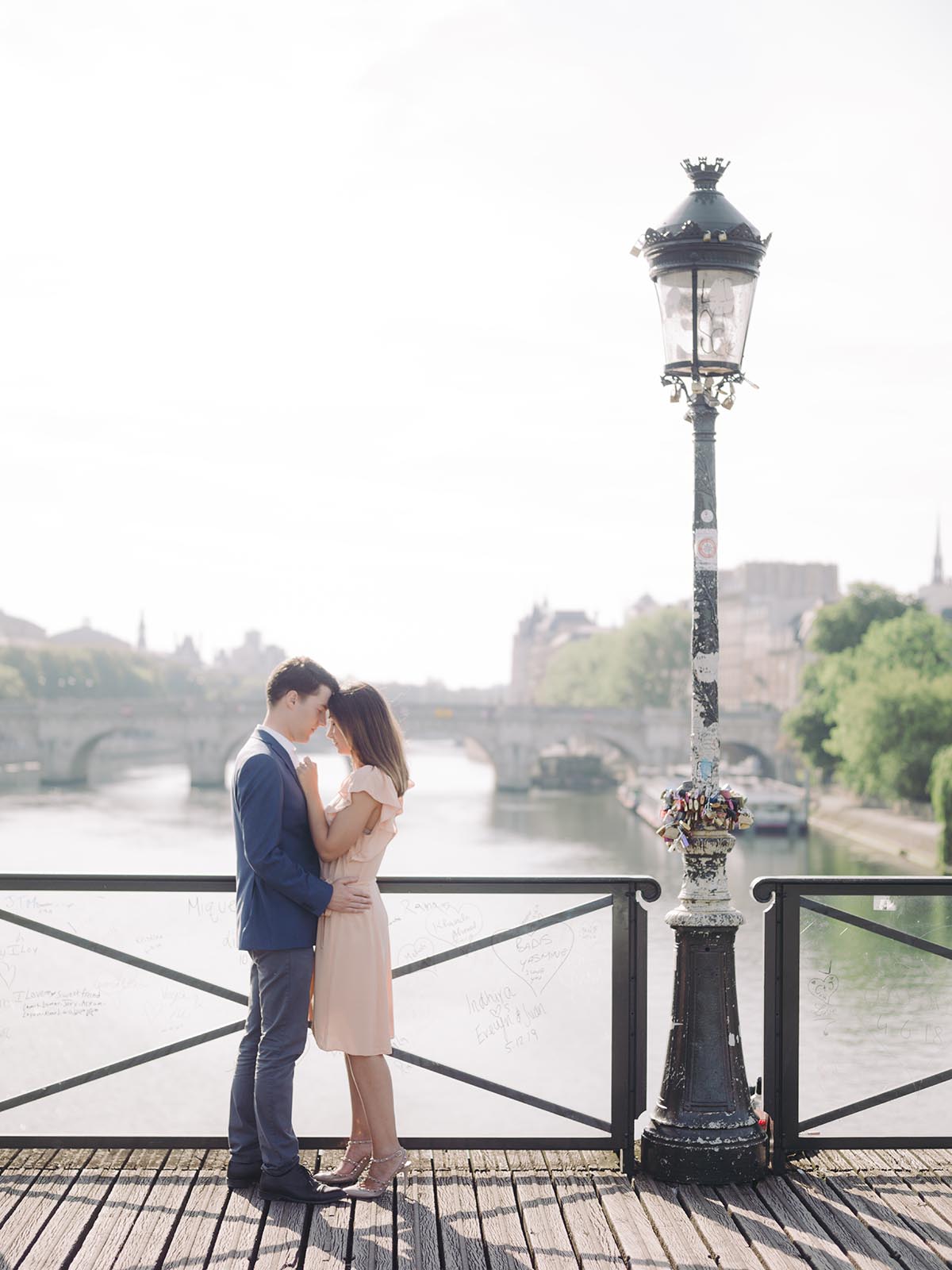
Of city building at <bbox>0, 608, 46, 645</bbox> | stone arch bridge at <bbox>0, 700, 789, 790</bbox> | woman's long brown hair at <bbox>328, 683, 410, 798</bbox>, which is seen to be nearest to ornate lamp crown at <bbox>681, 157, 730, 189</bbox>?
woman's long brown hair at <bbox>328, 683, 410, 798</bbox>

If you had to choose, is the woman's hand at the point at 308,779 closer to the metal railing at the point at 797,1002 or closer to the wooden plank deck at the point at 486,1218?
the wooden plank deck at the point at 486,1218

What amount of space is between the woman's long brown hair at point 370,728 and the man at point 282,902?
0.07m

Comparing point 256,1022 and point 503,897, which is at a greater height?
point 503,897

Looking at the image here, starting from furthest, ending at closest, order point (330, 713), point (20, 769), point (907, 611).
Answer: point (20, 769) → point (907, 611) → point (330, 713)

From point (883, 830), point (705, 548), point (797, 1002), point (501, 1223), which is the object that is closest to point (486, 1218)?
point (501, 1223)

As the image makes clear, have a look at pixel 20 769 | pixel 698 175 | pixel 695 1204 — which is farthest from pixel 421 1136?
pixel 20 769

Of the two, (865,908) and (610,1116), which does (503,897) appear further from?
(865,908)

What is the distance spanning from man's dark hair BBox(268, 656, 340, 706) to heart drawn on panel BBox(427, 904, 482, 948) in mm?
946

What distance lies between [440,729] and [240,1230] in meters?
59.3

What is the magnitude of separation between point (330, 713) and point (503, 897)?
2.95ft

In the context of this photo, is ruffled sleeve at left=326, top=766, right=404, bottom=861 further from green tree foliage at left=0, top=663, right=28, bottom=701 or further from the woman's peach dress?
green tree foliage at left=0, top=663, right=28, bottom=701

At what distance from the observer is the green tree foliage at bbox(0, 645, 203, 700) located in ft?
291

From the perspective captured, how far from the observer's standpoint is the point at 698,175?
16.9 ft

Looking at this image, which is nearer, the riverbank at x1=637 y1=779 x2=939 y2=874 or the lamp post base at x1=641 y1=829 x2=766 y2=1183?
the lamp post base at x1=641 y1=829 x2=766 y2=1183
